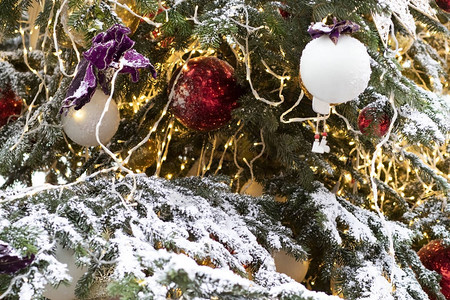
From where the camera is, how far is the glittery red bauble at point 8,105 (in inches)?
45.5

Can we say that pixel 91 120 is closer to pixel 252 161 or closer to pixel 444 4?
pixel 252 161

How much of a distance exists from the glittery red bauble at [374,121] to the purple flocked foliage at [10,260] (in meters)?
0.51

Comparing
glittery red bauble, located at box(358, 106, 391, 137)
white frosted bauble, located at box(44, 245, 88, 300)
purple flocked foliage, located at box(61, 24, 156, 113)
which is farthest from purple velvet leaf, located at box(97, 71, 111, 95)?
glittery red bauble, located at box(358, 106, 391, 137)

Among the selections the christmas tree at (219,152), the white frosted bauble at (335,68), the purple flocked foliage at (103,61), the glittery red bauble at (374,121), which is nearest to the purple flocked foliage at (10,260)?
the christmas tree at (219,152)

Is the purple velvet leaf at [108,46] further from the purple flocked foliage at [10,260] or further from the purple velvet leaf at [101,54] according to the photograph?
the purple flocked foliage at [10,260]

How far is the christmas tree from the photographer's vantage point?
2.20 feet

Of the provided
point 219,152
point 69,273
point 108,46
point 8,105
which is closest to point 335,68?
point 108,46

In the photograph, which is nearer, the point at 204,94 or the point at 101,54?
the point at 101,54

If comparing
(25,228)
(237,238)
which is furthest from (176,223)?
(25,228)

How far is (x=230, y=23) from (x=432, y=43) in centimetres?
85

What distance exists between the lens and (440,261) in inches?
43.5

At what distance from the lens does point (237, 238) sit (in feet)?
2.58

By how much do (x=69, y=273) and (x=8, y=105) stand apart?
1.86ft

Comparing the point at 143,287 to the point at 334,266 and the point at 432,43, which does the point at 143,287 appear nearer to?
the point at 334,266
